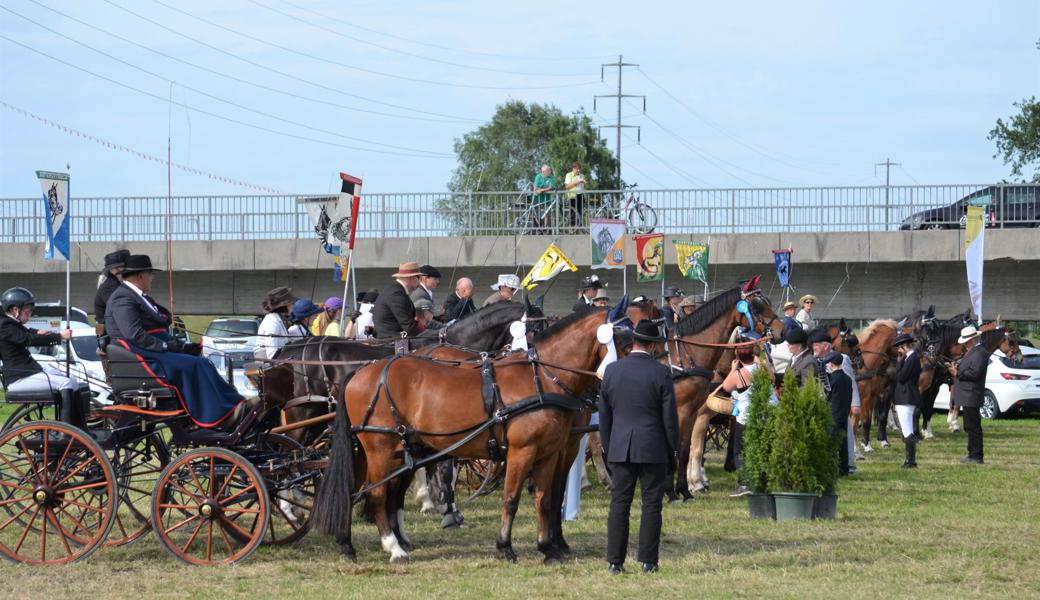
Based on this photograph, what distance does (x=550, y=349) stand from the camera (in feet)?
31.4

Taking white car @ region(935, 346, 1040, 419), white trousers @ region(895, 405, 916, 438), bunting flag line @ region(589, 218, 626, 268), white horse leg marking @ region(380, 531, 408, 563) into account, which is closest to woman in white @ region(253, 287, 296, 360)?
white horse leg marking @ region(380, 531, 408, 563)

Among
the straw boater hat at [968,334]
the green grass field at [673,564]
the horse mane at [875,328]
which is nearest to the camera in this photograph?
the green grass field at [673,564]

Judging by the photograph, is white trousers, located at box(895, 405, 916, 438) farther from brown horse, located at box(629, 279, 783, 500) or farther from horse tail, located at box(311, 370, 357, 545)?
horse tail, located at box(311, 370, 357, 545)

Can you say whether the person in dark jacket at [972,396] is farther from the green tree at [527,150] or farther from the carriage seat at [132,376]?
the green tree at [527,150]

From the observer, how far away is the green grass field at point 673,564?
27.2ft

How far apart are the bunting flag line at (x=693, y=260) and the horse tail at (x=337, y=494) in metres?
15.4

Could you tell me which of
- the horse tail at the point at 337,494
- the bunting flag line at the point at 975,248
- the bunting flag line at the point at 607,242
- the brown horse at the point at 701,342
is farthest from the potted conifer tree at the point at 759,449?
the bunting flag line at the point at 975,248

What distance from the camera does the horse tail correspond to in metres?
9.18

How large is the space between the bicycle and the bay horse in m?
17.0

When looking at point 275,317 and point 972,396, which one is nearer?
point 275,317

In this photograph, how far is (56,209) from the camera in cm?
1841

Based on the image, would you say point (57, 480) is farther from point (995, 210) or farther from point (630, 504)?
point (995, 210)

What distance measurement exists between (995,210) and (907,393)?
9603mm

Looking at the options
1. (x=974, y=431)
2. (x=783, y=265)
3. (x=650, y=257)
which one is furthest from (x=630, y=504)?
(x=783, y=265)
